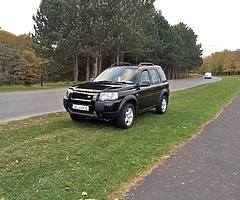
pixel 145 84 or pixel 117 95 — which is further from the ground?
pixel 145 84

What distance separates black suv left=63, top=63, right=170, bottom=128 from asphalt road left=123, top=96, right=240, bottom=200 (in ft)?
6.63

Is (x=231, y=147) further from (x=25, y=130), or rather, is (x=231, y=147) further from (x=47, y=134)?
(x=25, y=130)

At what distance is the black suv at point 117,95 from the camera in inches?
326

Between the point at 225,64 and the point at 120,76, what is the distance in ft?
394

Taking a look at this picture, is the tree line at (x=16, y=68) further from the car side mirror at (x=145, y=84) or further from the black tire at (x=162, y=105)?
the car side mirror at (x=145, y=84)

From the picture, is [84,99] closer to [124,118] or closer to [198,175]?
[124,118]

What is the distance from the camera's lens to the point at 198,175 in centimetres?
525

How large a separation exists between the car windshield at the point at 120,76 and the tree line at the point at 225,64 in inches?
4550

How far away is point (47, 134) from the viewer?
769cm

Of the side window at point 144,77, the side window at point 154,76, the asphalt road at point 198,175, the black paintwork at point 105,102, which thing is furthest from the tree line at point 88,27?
the asphalt road at point 198,175

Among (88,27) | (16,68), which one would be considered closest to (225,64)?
(16,68)

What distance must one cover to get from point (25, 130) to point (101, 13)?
2422 cm

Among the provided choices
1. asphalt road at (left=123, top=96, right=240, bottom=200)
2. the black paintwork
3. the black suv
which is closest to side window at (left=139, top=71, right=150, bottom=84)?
the black suv

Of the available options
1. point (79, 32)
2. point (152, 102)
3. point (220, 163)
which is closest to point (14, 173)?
point (220, 163)
